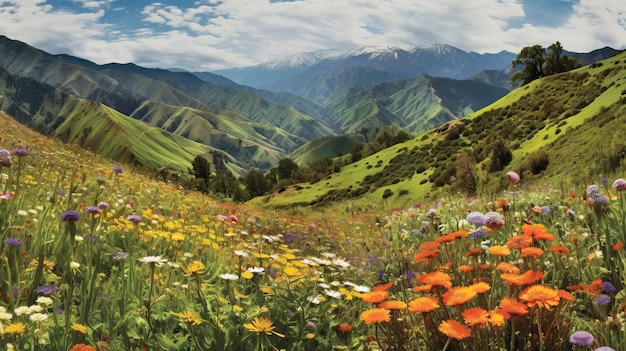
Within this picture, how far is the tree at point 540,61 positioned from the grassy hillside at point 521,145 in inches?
680

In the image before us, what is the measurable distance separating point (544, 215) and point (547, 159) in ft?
93.8

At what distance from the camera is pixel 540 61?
81.5 meters

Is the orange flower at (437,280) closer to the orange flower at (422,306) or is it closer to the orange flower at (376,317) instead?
the orange flower at (422,306)

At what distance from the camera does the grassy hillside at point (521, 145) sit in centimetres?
2819

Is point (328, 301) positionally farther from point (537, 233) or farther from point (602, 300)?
point (602, 300)

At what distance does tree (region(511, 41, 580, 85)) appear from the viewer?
78750mm

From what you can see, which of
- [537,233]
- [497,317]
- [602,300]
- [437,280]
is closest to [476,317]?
[497,317]

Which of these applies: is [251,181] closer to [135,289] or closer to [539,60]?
[539,60]

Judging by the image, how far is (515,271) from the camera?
289 centimetres

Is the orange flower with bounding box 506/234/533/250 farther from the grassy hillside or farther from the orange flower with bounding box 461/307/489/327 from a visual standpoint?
the grassy hillside

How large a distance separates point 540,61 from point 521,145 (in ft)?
162

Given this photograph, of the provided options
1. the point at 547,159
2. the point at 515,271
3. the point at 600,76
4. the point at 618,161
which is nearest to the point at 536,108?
the point at 600,76

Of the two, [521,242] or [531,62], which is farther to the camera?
[531,62]

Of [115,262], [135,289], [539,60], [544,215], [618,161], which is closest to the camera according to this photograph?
[135,289]
